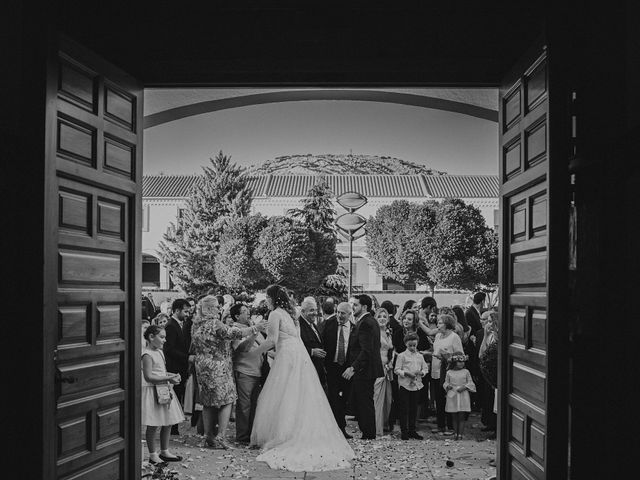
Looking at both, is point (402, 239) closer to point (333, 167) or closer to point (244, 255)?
point (244, 255)

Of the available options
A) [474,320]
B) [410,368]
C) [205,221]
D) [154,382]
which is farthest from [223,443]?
[205,221]

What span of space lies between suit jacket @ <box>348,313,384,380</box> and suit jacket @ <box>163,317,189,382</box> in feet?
7.06

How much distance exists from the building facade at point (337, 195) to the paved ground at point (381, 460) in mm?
40940

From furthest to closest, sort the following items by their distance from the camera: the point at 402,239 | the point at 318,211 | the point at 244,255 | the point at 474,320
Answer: the point at 318,211 → the point at 402,239 → the point at 244,255 → the point at 474,320

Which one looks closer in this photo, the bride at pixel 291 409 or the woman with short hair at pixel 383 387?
the bride at pixel 291 409

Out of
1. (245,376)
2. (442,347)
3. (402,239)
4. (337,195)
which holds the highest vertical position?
(337,195)

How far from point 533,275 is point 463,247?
31060mm

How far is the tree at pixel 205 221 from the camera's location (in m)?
42.2

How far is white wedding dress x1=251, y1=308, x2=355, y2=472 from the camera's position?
796 centimetres

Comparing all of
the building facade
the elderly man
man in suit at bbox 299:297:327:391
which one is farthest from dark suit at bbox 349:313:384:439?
the building facade

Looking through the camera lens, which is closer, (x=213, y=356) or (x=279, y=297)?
(x=213, y=356)

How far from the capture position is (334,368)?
31.2ft

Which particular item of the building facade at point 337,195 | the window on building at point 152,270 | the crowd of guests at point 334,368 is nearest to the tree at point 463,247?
the building facade at point 337,195

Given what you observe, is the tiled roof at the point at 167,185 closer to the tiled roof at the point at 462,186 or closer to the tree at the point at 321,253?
the tree at the point at 321,253
